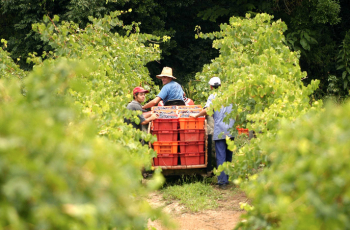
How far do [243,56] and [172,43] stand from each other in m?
12.2

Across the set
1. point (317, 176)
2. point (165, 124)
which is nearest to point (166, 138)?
point (165, 124)

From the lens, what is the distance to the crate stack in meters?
7.11

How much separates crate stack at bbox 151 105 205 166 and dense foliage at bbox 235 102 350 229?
16.8 feet

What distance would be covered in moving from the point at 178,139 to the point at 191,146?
0.25 m

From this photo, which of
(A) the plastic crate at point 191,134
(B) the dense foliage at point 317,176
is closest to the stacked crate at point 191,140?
(A) the plastic crate at point 191,134

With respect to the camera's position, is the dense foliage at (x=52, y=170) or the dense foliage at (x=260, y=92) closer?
the dense foliage at (x=52, y=170)

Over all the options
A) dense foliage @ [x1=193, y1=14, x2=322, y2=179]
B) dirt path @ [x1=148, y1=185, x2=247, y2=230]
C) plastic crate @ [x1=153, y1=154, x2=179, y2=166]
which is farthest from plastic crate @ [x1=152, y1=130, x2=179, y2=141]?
dense foliage @ [x1=193, y1=14, x2=322, y2=179]

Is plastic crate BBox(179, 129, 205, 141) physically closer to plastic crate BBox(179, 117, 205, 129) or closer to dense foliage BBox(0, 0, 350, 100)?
plastic crate BBox(179, 117, 205, 129)

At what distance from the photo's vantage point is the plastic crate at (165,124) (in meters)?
7.09

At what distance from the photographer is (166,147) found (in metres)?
7.21

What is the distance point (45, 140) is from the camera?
1444 mm

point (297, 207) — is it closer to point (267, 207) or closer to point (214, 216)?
point (267, 207)

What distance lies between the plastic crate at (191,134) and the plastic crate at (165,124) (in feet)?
0.46

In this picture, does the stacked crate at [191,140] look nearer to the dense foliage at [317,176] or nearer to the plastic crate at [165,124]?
the plastic crate at [165,124]
